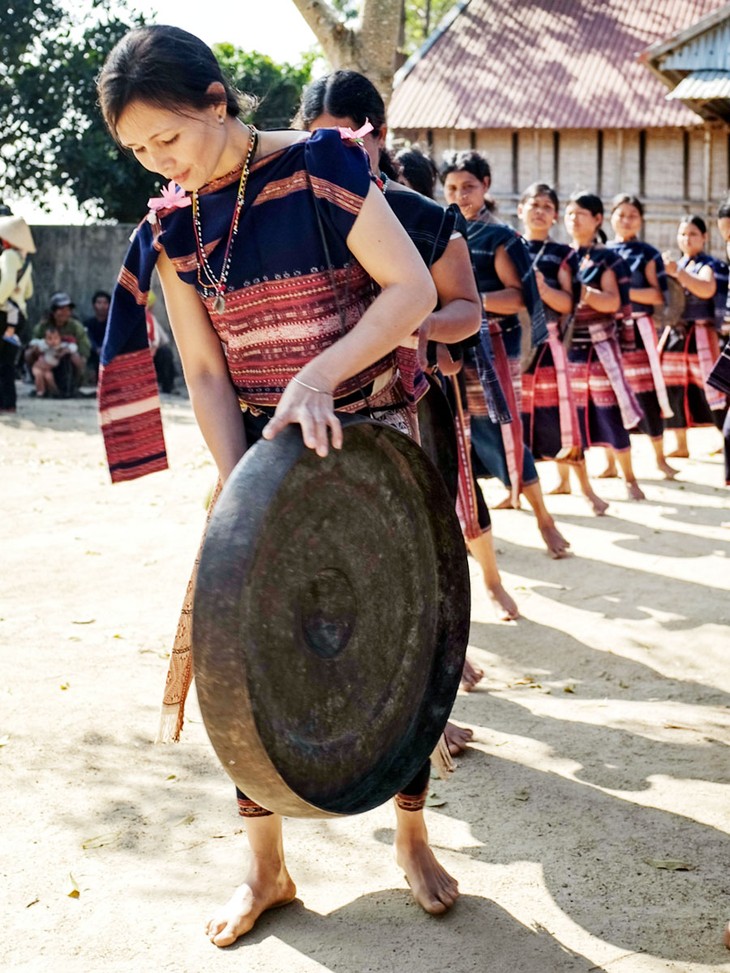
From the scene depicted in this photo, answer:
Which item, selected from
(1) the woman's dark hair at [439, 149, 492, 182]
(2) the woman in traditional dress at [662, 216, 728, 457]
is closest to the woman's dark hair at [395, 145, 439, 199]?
(1) the woman's dark hair at [439, 149, 492, 182]

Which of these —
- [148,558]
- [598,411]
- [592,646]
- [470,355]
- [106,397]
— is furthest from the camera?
[598,411]

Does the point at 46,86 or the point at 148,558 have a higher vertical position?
the point at 46,86

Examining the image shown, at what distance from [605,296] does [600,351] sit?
458 millimetres

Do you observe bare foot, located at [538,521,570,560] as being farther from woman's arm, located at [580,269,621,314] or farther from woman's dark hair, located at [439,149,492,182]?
woman's dark hair, located at [439,149,492,182]

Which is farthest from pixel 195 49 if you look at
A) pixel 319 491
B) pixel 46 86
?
pixel 46 86

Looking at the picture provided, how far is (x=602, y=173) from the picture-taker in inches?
616

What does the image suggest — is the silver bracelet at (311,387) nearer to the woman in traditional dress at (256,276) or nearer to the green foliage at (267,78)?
the woman in traditional dress at (256,276)

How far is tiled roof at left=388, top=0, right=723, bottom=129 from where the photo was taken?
15430 millimetres

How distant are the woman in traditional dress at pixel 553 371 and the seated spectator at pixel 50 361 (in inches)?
357

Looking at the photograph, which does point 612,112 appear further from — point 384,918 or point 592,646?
point 384,918

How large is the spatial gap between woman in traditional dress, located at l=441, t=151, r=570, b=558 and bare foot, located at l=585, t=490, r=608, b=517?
1363 mm

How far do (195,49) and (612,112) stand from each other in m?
14.1

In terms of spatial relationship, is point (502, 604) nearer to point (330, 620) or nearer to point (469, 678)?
point (469, 678)

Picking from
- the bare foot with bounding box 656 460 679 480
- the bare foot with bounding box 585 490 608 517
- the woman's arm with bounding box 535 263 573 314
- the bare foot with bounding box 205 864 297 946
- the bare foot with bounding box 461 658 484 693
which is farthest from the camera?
the bare foot with bounding box 656 460 679 480
